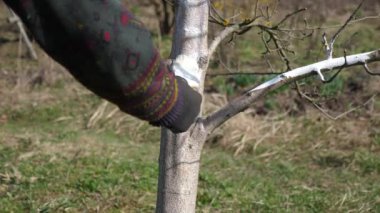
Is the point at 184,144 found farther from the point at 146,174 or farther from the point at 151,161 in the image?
the point at 151,161

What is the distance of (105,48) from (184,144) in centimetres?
112

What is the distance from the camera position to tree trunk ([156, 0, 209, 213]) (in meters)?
2.28

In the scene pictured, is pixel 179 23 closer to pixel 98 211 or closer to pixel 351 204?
pixel 98 211

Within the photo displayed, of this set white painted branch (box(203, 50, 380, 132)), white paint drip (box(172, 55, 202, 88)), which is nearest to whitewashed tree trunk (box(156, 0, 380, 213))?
white painted branch (box(203, 50, 380, 132))

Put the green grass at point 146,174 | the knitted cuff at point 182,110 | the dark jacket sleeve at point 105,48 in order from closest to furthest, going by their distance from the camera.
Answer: the dark jacket sleeve at point 105,48 → the knitted cuff at point 182,110 → the green grass at point 146,174

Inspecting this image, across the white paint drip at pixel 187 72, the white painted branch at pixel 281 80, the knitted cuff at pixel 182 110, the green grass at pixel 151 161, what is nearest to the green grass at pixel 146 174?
the green grass at pixel 151 161

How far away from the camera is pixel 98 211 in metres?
4.15

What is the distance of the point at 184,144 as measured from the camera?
238cm

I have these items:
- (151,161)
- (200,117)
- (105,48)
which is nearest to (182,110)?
(105,48)

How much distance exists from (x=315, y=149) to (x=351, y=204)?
1.33m

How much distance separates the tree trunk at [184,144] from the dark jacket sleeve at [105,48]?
2.86 feet

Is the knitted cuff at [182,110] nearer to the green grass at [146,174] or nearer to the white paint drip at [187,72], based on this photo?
the white paint drip at [187,72]

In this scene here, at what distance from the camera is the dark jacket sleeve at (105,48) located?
4.24 feet

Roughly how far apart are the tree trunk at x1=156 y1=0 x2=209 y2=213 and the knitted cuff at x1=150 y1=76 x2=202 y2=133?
2.44ft
